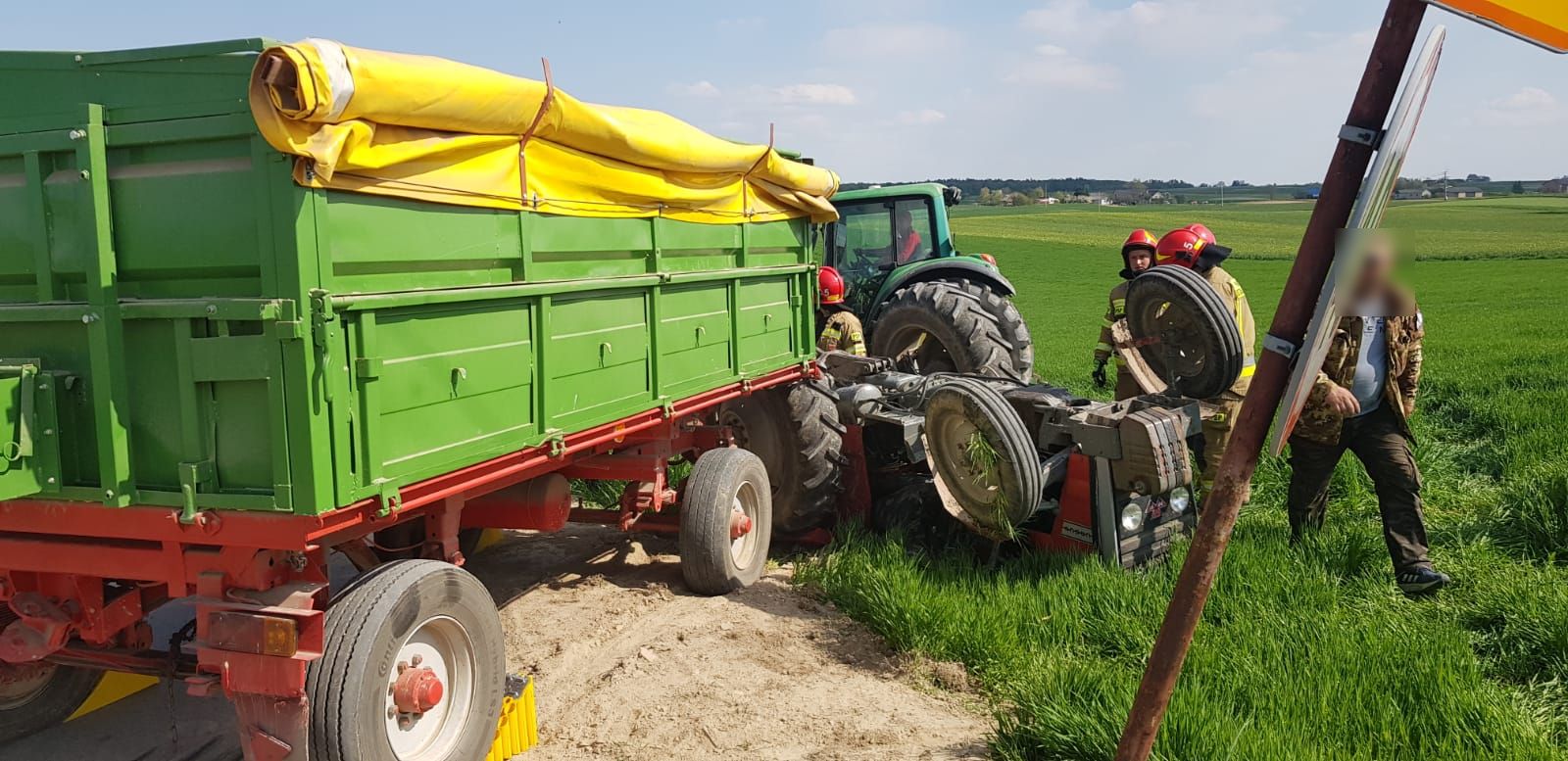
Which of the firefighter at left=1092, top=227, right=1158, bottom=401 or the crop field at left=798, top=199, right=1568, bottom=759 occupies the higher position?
the firefighter at left=1092, top=227, right=1158, bottom=401

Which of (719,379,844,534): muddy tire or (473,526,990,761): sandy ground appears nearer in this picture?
(473,526,990,761): sandy ground

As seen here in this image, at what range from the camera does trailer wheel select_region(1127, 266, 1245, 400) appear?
6.48 m

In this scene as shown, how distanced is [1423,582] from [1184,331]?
197 centimetres

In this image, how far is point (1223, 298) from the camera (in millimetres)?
7078

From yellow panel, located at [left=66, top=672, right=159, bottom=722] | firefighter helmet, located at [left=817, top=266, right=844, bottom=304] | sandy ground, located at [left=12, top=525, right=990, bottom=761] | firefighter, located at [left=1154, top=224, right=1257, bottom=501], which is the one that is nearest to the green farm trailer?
sandy ground, located at [left=12, top=525, right=990, bottom=761]

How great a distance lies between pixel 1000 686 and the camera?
4.77 metres

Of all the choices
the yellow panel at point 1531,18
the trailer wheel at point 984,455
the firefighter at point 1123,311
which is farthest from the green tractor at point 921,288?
the yellow panel at point 1531,18

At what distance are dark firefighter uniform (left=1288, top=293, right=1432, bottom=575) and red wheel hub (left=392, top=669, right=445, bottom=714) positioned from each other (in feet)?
15.1

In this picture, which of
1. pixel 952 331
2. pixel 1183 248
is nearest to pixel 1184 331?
pixel 1183 248

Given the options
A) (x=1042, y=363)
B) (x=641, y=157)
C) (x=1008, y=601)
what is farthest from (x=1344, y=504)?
(x=1042, y=363)

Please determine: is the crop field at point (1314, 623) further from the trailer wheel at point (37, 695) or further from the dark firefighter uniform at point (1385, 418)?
the trailer wheel at point (37, 695)

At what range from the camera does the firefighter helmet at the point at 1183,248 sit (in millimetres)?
7691

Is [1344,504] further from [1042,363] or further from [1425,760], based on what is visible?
[1042,363]

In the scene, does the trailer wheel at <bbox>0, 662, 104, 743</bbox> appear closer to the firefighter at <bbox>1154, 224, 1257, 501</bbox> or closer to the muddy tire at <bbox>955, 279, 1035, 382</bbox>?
the firefighter at <bbox>1154, 224, 1257, 501</bbox>
